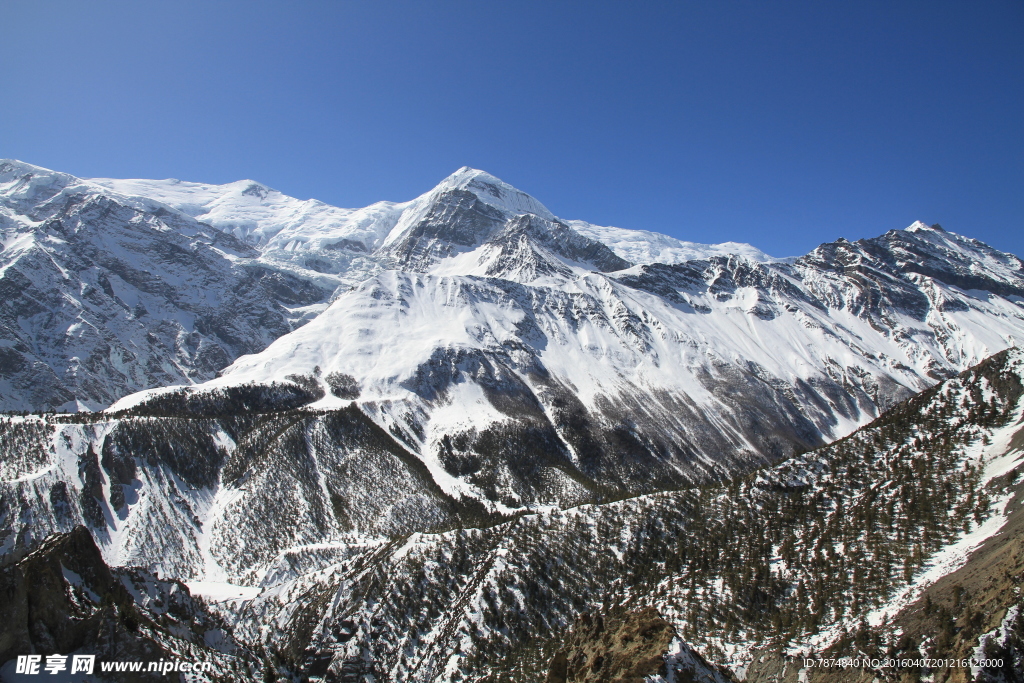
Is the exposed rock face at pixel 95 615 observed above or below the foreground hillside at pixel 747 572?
above

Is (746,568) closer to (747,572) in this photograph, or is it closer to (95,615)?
(747,572)

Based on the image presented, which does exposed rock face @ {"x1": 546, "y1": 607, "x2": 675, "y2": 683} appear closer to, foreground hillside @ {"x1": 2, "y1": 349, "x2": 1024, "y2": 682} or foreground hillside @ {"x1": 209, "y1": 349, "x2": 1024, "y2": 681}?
foreground hillside @ {"x1": 2, "y1": 349, "x2": 1024, "y2": 682}

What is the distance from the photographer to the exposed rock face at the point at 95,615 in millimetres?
40625

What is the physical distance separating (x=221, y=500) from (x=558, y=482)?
88228 mm

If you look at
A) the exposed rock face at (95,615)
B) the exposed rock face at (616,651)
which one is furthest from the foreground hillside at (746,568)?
the exposed rock face at (616,651)

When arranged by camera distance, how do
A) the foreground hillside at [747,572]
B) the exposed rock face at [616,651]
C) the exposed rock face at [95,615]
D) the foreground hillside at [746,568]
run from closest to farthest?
the exposed rock face at [616,651] < the exposed rock face at [95,615] < the foreground hillside at [747,572] < the foreground hillside at [746,568]

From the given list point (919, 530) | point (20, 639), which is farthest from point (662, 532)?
point (20, 639)

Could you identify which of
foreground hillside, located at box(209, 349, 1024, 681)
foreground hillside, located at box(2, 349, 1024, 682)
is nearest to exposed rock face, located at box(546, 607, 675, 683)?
foreground hillside, located at box(2, 349, 1024, 682)

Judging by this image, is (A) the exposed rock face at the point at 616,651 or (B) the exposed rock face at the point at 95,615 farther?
(B) the exposed rock face at the point at 95,615

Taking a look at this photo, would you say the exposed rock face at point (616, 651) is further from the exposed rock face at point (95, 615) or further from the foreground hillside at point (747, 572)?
the exposed rock face at point (95, 615)

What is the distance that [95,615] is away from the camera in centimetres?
4481

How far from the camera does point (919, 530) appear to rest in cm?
4884

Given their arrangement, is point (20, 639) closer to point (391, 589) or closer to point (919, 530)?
point (391, 589)

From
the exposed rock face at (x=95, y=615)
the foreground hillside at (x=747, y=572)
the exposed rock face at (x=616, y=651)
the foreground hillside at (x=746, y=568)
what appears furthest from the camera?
the foreground hillside at (x=746, y=568)
